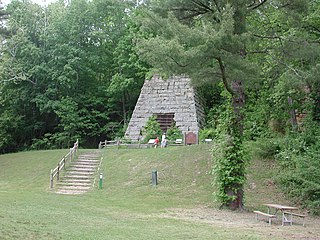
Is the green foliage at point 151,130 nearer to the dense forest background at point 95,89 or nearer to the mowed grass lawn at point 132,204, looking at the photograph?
the dense forest background at point 95,89

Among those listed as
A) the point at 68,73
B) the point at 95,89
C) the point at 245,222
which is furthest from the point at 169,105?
the point at 245,222

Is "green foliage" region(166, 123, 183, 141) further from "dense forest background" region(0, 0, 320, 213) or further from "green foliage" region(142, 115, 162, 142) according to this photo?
"dense forest background" region(0, 0, 320, 213)

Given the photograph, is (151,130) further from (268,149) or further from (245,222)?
(245,222)

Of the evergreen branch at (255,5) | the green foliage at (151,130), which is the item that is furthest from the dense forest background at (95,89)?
the green foliage at (151,130)

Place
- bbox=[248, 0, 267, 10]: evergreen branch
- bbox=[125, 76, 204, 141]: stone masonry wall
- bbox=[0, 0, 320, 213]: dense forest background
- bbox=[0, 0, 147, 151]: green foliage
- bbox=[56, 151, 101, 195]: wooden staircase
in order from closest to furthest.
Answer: bbox=[248, 0, 267, 10]: evergreen branch
bbox=[0, 0, 320, 213]: dense forest background
bbox=[56, 151, 101, 195]: wooden staircase
bbox=[125, 76, 204, 141]: stone masonry wall
bbox=[0, 0, 147, 151]: green foliage

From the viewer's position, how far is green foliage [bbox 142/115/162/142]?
26.7m

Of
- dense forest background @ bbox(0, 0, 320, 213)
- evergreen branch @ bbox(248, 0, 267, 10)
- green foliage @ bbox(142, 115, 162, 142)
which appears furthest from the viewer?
green foliage @ bbox(142, 115, 162, 142)

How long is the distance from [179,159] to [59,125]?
58.2 ft

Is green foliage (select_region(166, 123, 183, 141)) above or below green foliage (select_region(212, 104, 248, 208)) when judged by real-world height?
above

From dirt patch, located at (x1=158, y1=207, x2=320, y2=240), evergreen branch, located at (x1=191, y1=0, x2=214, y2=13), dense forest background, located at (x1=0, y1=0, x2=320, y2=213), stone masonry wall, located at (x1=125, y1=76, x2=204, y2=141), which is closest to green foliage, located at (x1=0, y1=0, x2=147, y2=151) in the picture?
dense forest background, located at (x1=0, y1=0, x2=320, y2=213)

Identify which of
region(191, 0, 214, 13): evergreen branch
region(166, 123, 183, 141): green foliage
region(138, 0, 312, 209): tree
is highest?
region(191, 0, 214, 13): evergreen branch

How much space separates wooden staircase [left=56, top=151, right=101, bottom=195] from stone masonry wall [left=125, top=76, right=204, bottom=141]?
4.99m

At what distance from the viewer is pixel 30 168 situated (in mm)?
23188

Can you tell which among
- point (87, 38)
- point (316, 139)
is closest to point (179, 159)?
point (316, 139)
